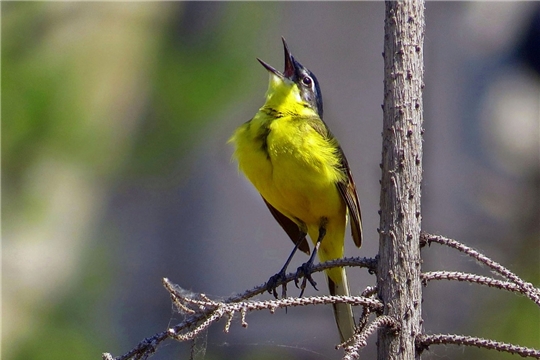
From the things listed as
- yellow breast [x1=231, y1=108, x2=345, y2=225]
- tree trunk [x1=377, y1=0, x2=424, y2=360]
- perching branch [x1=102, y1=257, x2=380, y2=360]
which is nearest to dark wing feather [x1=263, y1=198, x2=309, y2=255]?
yellow breast [x1=231, y1=108, x2=345, y2=225]

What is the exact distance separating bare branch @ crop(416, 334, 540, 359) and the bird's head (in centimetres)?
185

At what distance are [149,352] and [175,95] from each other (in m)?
4.69

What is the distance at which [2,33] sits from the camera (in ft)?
21.7

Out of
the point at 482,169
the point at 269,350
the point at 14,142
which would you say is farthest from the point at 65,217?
the point at 482,169

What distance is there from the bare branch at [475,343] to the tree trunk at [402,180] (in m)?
0.03

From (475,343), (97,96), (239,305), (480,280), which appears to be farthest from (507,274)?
(97,96)

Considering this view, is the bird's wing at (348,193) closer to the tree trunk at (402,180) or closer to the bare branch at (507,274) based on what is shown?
the tree trunk at (402,180)

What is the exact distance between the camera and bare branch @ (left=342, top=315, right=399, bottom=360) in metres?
1.75

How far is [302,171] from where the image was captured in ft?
10.9

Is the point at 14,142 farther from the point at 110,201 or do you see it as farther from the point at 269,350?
the point at 269,350

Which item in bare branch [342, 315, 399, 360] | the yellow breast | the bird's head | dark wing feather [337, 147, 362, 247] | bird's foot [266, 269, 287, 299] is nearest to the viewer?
bare branch [342, 315, 399, 360]

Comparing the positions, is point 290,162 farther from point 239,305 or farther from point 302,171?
point 239,305

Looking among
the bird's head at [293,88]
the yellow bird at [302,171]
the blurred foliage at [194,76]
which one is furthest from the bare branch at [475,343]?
the blurred foliage at [194,76]

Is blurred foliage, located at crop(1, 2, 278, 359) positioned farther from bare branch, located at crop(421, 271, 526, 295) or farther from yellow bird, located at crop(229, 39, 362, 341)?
bare branch, located at crop(421, 271, 526, 295)
